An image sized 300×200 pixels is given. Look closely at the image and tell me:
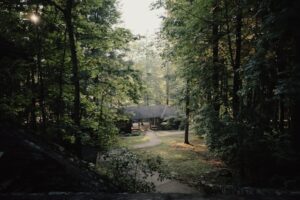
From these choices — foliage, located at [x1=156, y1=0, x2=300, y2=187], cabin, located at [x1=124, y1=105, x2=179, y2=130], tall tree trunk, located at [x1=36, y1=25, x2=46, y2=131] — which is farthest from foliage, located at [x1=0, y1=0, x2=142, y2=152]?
cabin, located at [x1=124, y1=105, x2=179, y2=130]

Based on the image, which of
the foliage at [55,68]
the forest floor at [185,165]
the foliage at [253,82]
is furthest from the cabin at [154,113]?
the foliage at [55,68]

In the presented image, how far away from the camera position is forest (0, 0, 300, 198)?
8.98 meters

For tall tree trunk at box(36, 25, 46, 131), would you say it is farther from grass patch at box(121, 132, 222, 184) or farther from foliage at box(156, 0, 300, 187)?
foliage at box(156, 0, 300, 187)

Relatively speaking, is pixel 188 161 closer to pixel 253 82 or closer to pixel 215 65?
pixel 215 65

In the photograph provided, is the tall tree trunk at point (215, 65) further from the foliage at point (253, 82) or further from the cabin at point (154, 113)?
the cabin at point (154, 113)

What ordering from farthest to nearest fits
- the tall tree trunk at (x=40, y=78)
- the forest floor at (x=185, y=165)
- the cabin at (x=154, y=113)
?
1. the cabin at (x=154, y=113)
2. the forest floor at (x=185, y=165)
3. the tall tree trunk at (x=40, y=78)

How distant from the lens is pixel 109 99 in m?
17.4

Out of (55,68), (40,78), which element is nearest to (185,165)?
(55,68)

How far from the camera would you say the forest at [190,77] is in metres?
8.98

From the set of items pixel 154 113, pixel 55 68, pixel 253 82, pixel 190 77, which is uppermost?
pixel 190 77

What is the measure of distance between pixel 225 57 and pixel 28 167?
14955mm

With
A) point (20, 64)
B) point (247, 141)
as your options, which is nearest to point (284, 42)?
point (247, 141)

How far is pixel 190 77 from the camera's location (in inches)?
686

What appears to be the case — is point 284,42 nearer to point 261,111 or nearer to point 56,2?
point 261,111
